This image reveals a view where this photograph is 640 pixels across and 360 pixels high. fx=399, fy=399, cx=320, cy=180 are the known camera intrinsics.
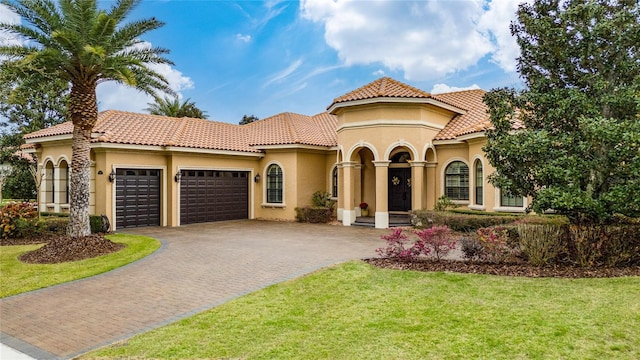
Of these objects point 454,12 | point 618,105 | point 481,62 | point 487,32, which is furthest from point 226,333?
point 481,62

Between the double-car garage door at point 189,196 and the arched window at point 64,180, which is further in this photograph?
the arched window at point 64,180

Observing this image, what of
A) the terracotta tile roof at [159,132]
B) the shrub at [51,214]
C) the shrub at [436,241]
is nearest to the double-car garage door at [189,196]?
the terracotta tile roof at [159,132]

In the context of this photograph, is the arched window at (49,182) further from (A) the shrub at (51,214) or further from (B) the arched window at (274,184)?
(B) the arched window at (274,184)

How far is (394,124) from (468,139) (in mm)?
3402

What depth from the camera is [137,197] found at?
1894 centimetres

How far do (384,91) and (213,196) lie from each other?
34.5ft

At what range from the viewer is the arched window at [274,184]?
75.2 ft

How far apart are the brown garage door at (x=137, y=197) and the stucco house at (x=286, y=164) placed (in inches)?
1.9

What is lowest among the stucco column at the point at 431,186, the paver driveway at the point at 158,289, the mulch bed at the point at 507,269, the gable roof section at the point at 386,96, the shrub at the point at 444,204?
the paver driveway at the point at 158,289

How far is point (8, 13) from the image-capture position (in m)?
12.0

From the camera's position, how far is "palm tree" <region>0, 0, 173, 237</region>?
38.3ft

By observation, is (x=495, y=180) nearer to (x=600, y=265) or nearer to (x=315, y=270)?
(x=600, y=265)

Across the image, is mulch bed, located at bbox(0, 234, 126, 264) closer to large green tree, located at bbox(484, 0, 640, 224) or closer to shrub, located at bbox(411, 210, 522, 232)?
large green tree, located at bbox(484, 0, 640, 224)

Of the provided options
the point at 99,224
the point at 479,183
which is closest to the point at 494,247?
the point at 479,183
